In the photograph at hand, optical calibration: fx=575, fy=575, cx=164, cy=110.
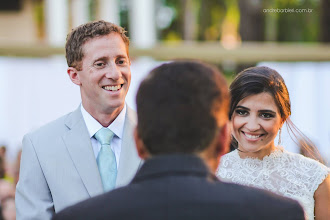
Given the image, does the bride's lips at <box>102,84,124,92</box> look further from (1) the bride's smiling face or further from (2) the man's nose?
(1) the bride's smiling face

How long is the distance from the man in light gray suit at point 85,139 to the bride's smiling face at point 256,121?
566 millimetres

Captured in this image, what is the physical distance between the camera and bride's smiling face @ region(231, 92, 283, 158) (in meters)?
2.95

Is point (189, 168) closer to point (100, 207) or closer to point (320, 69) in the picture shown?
point (100, 207)

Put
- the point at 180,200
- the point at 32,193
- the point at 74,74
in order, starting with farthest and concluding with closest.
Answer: the point at 74,74 < the point at 32,193 < the point at 180,200

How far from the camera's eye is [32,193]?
2641 millimetres

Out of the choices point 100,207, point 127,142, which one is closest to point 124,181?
point 127,142

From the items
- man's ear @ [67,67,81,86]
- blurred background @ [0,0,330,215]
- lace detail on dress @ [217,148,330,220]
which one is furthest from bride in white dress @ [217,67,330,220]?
blurred background @ [0,0,330,215]

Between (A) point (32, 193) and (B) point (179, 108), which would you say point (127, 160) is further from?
(B) point (179, 108)

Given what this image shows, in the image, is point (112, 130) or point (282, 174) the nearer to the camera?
point (112, 130)

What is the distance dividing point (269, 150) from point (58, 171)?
45.8 inches

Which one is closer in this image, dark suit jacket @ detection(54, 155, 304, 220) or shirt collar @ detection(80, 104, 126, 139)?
dark suit jacket @ detection(54, 155, 304, 220)

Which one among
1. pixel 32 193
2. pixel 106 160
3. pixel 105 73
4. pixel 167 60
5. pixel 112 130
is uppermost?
pixel 105 73

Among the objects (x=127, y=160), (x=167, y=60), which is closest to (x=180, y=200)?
(x=127, y=160)

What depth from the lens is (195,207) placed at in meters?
1.56
